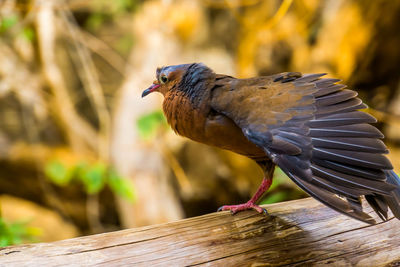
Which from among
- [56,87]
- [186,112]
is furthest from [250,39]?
[186,112]

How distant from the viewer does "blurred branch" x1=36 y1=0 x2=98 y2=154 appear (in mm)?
4859

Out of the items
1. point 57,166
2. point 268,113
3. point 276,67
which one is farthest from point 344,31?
point 57,166

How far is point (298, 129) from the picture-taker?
2.22 m

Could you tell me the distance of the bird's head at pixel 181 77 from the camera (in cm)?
275

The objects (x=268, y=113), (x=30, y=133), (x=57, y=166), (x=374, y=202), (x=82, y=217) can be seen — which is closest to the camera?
(x=374, y=202)

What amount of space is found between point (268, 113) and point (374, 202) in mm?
687

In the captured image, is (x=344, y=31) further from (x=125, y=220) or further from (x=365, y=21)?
(x=125, y=220)

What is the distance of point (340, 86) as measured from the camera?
2.38m

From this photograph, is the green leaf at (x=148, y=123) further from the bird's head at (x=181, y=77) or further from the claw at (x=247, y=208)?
the claw at (x=247, y=208)

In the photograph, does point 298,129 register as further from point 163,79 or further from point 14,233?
point 14,233

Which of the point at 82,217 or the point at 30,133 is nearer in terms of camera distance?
the point at 30,133

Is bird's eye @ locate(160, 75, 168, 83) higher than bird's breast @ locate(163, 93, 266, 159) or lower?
higher

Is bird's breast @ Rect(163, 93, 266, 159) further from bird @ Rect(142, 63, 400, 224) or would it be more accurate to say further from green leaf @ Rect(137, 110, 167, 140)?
green leaf @ Rect(137, 110, 167, 140)

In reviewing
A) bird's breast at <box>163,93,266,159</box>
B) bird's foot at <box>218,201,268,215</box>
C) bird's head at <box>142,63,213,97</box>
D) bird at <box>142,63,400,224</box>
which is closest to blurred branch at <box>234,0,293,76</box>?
bird's head at <box>142,63,213,97</box>
